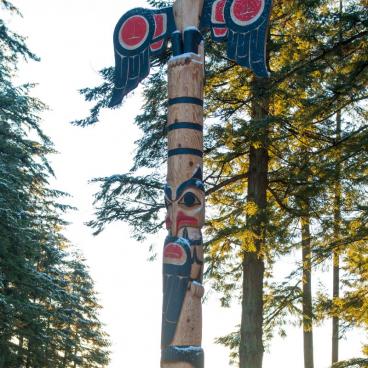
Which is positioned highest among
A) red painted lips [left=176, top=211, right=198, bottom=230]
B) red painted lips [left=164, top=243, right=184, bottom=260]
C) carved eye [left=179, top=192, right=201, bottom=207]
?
carved eye [left=179, top=192, right=201, bottom=207]

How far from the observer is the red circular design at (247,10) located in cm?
657

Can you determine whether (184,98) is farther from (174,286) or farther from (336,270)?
(336,270)

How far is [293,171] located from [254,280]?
234cm

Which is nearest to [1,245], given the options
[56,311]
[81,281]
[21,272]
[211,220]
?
[21,272]

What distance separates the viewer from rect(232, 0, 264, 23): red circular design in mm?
→ 6570

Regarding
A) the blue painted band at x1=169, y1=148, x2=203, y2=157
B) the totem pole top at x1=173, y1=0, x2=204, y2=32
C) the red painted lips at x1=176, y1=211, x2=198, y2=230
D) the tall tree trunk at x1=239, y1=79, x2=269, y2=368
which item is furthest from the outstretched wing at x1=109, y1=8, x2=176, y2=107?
the tall tree trunk at x1=239, y1=79, x2=269, y2=368

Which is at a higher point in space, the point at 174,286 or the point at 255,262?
the point at 255,262

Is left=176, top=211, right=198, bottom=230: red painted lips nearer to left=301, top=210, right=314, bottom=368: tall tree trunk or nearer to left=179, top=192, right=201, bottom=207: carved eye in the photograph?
left=179, top=192, right=201, bottom=207: carved eye

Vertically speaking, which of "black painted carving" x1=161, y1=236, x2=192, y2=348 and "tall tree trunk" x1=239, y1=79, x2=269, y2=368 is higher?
"tall tree trunk" x1=239, y1=79, x2=269, y2=368

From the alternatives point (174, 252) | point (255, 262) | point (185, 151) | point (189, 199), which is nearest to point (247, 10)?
point (185, 151)

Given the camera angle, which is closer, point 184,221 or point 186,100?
point 184,221

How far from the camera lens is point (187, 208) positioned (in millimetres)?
6215

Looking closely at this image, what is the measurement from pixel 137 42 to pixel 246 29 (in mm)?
1425

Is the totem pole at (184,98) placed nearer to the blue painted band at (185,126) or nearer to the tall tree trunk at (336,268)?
the blue painted band at (185,126)
